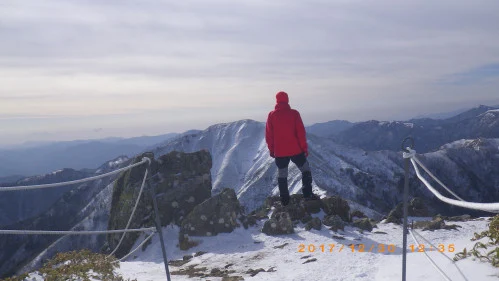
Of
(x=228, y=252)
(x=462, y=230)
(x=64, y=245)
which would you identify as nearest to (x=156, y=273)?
(x=228, y=252)

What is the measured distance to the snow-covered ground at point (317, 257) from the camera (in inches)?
368

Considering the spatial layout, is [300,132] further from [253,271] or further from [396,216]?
[396,216]

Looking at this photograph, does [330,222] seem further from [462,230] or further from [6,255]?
[6,255]

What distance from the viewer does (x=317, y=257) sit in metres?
12.6

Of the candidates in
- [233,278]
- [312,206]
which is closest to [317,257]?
[233,278]

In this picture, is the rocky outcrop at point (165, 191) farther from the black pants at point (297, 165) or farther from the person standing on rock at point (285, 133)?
the person standing on rock at point (285, 133)

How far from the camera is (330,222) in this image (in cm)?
1669

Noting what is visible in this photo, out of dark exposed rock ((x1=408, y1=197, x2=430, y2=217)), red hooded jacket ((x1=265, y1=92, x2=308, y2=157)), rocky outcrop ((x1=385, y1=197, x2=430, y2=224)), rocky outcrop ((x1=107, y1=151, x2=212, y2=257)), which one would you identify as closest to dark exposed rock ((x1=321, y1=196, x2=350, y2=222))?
rocky outcrop ((x1=385, y1=197, x2=430, y2=224))

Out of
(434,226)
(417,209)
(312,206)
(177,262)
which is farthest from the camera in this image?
(417,209)

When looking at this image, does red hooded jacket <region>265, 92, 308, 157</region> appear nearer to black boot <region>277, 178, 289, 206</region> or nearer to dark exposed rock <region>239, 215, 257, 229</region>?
black boot <region>277, 178, 289, 206</region>

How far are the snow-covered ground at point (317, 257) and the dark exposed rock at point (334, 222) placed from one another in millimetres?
331

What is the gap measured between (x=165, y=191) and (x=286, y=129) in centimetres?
936

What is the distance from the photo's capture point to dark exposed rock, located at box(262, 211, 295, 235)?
1636 cm
